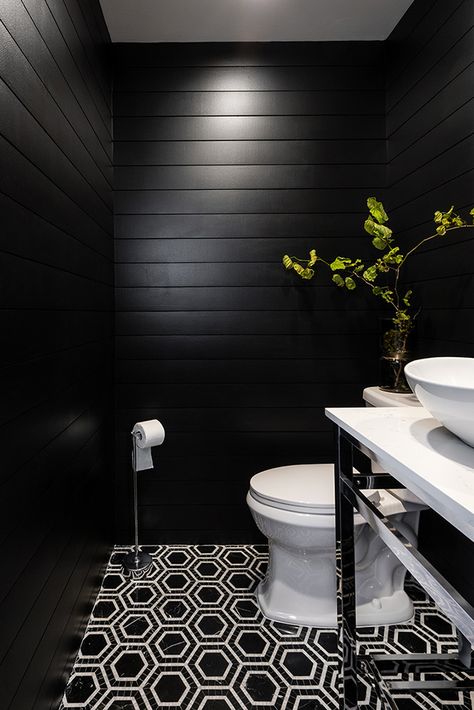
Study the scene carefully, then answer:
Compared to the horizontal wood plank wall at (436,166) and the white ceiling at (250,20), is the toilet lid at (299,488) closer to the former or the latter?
the horizontal wood plank wall at (436,166)

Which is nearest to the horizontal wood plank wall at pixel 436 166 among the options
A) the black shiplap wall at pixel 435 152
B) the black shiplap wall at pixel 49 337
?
the black shiplap wall at pixel 435 152

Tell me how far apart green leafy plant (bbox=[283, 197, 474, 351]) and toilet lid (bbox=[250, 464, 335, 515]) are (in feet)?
2.04

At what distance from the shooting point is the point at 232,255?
2.26 m

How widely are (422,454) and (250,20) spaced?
2159 mm

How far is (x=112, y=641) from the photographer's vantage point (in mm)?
1634

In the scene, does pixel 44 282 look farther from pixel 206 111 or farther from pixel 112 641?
pixel 206 111

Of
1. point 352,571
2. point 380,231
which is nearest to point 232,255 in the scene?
point 380,231

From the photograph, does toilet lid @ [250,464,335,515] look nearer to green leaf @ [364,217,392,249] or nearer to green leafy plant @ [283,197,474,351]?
green leafy plant @ [283,197,474,351]

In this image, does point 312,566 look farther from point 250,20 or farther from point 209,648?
point 250,20

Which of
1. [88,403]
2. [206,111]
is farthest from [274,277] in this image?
[88,403]

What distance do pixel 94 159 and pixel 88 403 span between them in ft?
3.25

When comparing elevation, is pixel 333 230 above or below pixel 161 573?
above

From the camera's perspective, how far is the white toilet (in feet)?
5.42

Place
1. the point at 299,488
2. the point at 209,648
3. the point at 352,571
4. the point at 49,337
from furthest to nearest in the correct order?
the point at 299,488 → the point at 209,648 → the point at 49,337 → the point at 352,571
